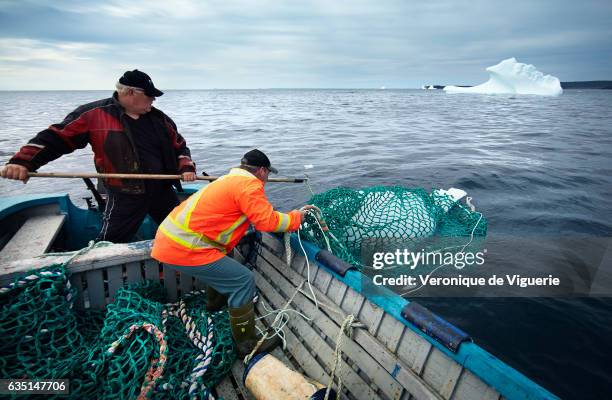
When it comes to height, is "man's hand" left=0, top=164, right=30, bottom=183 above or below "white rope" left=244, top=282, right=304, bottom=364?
above

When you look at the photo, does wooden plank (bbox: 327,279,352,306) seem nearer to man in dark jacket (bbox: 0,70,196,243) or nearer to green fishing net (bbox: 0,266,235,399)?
green fishing net (bbox: 0,266,235,399)

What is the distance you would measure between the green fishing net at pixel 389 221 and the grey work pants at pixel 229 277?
1.87m

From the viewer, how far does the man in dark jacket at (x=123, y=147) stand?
3536 mm

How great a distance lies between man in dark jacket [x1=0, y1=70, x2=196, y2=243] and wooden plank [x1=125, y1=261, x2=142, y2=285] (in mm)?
591

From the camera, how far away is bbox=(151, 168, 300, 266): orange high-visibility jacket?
2848mm

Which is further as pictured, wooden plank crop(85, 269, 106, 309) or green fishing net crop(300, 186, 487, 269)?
green fishing net crop(300, 186, 487, 269)

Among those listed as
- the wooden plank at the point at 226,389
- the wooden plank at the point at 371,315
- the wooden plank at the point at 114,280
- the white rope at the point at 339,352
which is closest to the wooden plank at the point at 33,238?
the wooden plank at the point at 114,280

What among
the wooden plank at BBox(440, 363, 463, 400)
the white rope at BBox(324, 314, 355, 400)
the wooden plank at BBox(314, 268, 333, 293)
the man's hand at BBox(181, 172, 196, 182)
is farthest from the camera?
the man's hand at BBox(181, 172, 196, 182)

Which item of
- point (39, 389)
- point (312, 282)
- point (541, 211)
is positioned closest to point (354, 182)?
point (541, 211)

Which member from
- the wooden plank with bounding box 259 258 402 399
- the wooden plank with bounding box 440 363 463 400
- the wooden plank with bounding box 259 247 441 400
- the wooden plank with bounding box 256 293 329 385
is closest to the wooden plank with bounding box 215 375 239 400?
the wooden plank with bounding box 256 293 329 385

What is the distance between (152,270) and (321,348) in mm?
2041

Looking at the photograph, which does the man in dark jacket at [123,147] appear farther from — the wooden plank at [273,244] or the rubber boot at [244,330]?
the rubber boot at [244,330]

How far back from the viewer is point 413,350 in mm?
2678

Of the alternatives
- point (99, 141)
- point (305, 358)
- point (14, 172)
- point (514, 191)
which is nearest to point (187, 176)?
point (99, 141)
